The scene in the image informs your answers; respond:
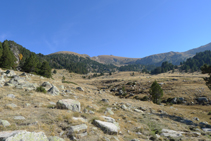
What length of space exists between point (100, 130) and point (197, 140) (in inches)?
343

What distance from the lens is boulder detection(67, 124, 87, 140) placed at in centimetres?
655

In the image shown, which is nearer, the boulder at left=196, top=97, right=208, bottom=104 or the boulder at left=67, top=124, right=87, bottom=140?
the boulder at left=67, top=124, right=87, bottom=140

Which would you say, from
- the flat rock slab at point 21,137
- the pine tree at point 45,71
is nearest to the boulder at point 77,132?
the flat rock slab at point 21,137

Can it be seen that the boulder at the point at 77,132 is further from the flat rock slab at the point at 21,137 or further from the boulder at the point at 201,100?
the boulder at the point at 201,100

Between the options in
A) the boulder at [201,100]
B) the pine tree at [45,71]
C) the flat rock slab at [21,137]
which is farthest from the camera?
the pine tree at [45,71]

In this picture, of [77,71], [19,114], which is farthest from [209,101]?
[77,71]

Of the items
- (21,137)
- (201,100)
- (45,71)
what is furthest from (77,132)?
(45,71)

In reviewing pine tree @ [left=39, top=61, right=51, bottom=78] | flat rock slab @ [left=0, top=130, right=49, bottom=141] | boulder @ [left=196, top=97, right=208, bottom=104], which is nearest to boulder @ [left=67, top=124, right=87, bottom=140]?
flat rock slab @ [left=0, top=130, right=49, bottom=141]

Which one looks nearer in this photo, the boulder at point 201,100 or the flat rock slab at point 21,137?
the flat rock slab at point 21,137

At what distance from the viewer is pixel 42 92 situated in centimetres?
1653

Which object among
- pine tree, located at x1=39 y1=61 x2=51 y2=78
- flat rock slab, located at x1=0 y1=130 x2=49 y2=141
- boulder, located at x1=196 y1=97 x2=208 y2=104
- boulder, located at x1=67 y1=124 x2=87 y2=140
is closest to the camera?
flat rock slab, located at x1=0 y1=130 x2=49 y2=141

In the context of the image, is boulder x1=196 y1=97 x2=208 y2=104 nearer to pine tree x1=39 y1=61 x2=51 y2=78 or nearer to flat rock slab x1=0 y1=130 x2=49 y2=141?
flat rock slab x1=0 y1=130 x2=49 y2=141

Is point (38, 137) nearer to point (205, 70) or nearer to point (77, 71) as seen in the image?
point (205, 70)

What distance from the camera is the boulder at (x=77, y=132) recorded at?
6.55m
